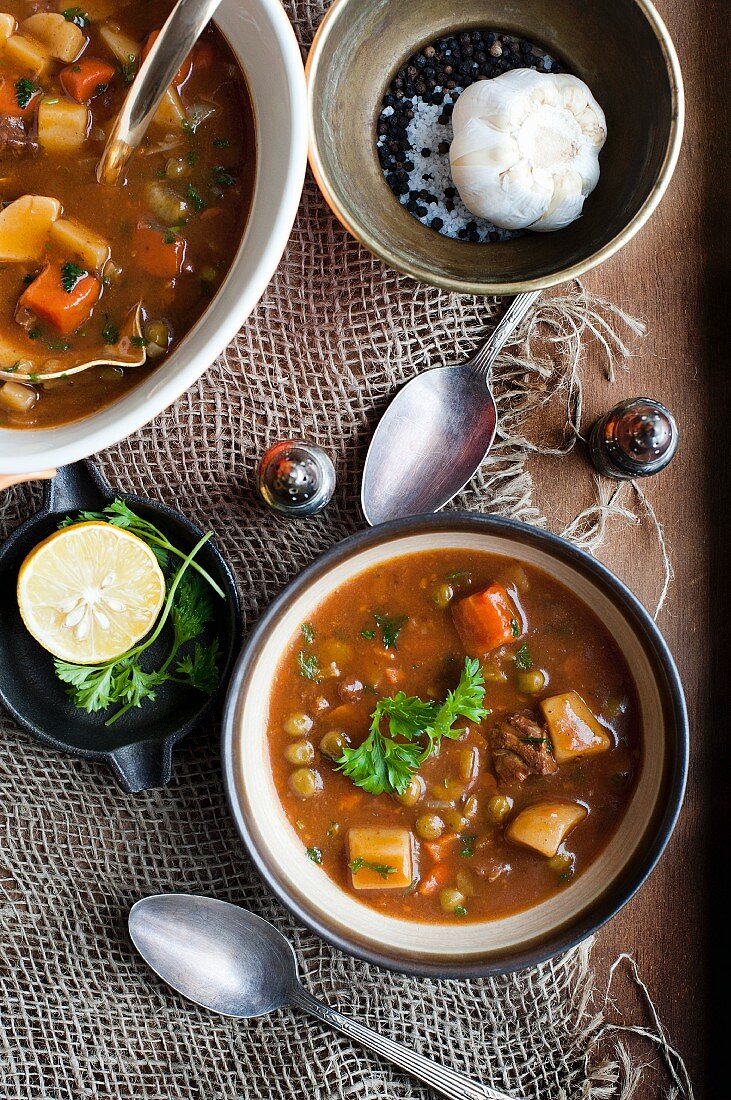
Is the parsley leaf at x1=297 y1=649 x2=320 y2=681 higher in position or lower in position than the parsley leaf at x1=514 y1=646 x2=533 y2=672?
lower

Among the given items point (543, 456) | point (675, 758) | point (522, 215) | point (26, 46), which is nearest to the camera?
point (26, 46)

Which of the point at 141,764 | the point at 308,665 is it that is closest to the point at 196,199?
the point at 308,665

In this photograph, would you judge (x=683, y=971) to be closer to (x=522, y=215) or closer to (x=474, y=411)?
(x=474, y=411)

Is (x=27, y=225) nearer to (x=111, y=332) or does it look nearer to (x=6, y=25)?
(x=111, y=332)

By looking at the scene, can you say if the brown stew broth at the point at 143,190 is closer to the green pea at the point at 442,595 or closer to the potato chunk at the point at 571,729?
the green pea at the point at 442,595

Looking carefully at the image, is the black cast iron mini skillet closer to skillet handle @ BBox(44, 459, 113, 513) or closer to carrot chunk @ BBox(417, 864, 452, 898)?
skillet handle @ BBox(44, 459, 113, 513)

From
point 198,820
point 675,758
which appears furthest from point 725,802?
point 198,820

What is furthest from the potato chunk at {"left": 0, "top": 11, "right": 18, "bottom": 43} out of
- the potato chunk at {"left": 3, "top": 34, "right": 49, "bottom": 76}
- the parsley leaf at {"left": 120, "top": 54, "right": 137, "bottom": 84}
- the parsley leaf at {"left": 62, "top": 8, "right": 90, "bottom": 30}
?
Answer: the parsley leaf at {"left": 120, "top": 54, "right": 137, "bottom": 84}
